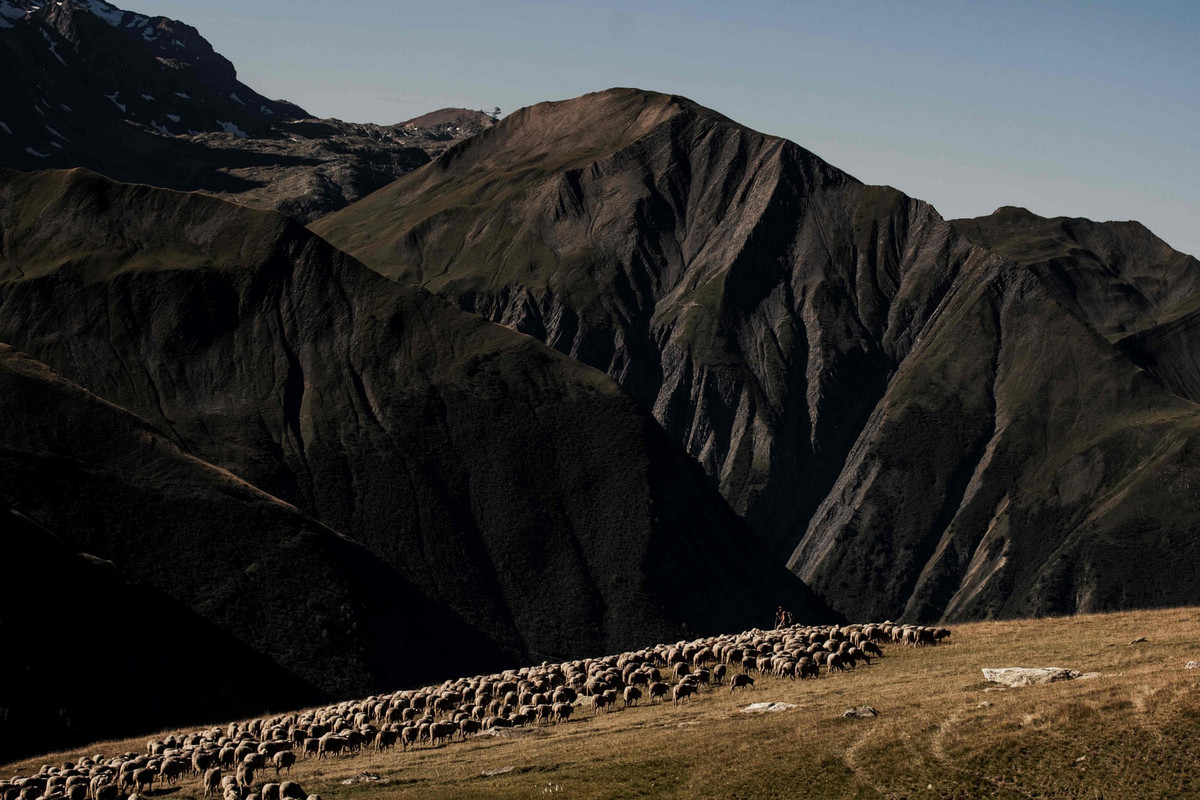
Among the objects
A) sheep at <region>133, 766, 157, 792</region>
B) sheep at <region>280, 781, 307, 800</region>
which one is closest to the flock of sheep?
sheep at <region>133, 766, 157, 792</region>

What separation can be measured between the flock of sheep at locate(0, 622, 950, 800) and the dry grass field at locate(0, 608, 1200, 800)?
70.1 inches

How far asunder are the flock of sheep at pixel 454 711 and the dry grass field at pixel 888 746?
1781mm

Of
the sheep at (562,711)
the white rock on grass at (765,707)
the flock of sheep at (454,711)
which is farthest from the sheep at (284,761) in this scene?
the white rock on grass at (765,707)

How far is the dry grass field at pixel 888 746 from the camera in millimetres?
49188

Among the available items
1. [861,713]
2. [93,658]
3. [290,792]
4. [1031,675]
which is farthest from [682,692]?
[93,658]

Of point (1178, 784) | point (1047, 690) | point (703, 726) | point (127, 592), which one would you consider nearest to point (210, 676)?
point (127, 592)

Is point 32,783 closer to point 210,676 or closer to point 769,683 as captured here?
point 769,683

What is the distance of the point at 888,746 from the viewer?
174 feet

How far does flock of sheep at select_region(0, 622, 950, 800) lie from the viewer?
6206 cm

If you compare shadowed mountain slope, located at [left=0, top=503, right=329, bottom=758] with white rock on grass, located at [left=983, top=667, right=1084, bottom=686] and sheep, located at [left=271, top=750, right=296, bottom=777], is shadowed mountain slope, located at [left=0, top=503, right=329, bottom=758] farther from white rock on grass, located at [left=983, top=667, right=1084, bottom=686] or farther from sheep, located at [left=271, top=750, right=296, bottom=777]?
white rock on grass, located at [left=983, top=667, right=1084, bottom=686]

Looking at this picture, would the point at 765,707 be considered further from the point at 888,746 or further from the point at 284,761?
the point at 284,761

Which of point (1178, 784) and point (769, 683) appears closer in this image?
point (1178, 784)

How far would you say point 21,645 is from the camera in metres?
113

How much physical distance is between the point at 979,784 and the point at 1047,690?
975 cm
